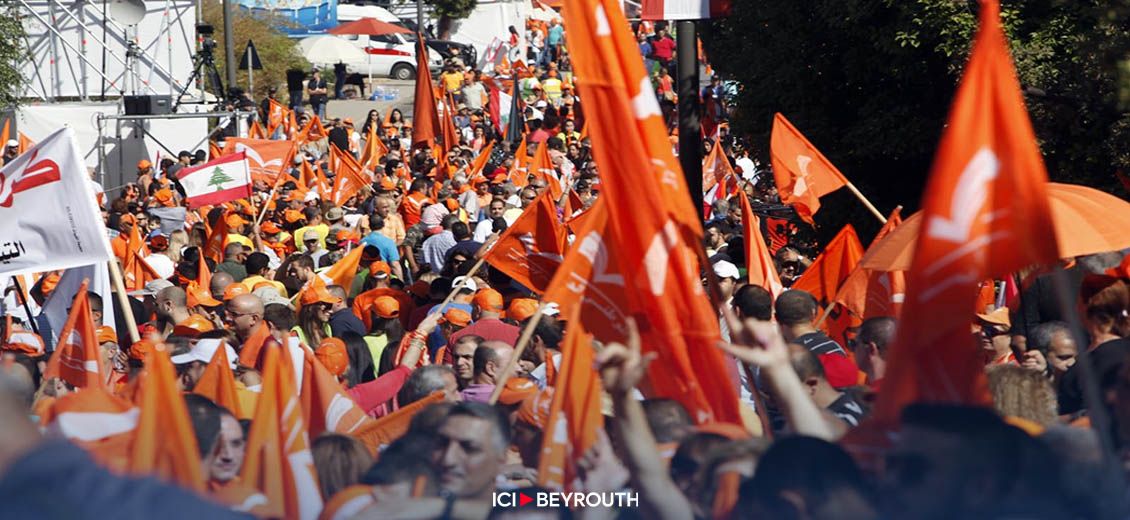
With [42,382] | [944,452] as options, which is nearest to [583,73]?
[944,452]

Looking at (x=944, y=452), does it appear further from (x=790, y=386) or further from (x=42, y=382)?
(x=42, y=382)

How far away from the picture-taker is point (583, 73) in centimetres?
480

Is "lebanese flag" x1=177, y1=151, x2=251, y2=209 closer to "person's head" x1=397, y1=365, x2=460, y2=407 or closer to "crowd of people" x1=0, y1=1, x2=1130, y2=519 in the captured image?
"crowd of people" x1=0, y1=1, x2=1130, y2=519

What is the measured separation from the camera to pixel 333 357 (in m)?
6.83

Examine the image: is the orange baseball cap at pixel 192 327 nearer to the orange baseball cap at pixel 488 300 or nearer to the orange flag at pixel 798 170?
the orange baseball cap at pixel 488 300

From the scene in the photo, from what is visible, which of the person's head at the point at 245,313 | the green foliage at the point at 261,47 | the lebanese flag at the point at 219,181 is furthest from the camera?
the green foliage at the point at 261,47

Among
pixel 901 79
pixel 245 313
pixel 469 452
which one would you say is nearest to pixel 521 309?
pixel 245 313

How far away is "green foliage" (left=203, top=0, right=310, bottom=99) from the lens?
120 ft

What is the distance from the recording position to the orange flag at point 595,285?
189 inches

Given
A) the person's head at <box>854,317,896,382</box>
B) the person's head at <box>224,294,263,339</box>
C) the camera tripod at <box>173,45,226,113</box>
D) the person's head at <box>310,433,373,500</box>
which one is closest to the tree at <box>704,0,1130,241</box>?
the person's head at <box>854,317,896,382</box>

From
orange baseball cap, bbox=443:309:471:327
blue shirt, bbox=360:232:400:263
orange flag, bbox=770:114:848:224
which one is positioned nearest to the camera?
orange baseball cap, bbox=443:309:471:327

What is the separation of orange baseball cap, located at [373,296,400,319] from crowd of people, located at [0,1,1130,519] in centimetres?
6

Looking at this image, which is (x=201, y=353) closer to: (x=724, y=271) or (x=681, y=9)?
(x=724, y=271)

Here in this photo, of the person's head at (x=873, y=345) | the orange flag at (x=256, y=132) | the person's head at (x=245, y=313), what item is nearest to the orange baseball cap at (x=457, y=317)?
the person's head at (x=245, y=313)
